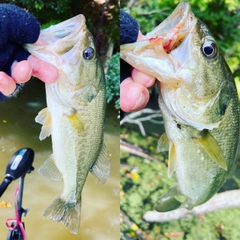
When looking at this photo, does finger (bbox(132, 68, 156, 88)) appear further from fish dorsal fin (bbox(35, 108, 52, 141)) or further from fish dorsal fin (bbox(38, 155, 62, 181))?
fish dorsal fin (bbox(38, 155, 62, 181))

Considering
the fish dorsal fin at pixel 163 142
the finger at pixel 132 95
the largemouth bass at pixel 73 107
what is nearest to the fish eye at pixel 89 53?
the largemouth bass at pixel 73 107

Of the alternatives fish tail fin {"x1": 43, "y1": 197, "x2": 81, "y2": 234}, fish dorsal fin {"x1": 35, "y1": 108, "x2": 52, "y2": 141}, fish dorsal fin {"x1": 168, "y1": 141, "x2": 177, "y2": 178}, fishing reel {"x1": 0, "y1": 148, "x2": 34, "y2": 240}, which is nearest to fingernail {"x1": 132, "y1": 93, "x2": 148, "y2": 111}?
fish dorsal fin {"x1": 168, "y1": 141, "x2": 177, "y2": 178}

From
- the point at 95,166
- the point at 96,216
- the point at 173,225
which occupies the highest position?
the point at 95,166

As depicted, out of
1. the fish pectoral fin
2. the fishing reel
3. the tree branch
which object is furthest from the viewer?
the tree branch

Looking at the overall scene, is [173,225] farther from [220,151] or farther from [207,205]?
[220,151]

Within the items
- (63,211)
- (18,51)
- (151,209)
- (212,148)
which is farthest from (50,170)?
(151,209)

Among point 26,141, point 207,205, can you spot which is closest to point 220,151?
point 26,141

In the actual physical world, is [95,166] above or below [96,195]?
above
